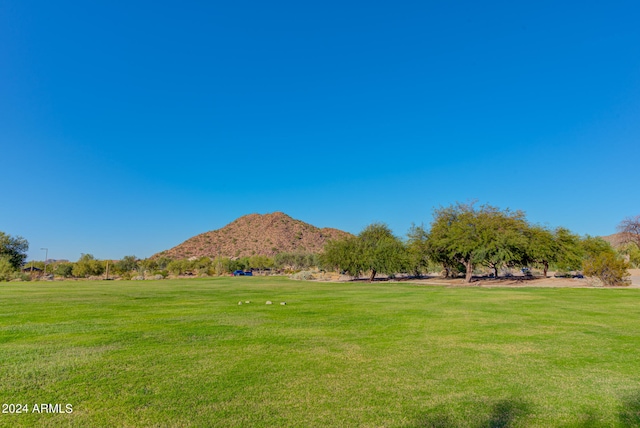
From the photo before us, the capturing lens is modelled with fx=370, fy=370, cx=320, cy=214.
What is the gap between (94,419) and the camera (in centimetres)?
508

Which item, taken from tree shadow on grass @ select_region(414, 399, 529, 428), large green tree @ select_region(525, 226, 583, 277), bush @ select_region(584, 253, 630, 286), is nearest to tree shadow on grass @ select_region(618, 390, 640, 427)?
tree shadow on grass @ select_region(414, 399, 529, 428)

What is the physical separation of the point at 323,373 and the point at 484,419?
3.02 meters

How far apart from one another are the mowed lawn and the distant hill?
127 metres

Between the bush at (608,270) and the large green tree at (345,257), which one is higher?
the large green tree at (345,257)

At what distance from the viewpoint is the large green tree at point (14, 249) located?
7625cm

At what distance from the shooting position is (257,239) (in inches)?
6186

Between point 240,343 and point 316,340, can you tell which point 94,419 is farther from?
point 316,340

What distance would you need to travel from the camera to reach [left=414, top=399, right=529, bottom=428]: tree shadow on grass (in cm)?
497

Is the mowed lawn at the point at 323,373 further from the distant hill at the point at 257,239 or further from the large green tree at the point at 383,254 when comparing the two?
the distant hill at the point at 257,239

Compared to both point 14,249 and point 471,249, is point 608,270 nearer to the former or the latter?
point 471,249

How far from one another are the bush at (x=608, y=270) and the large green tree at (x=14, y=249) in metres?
96.7

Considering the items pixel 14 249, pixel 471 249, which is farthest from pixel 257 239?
pixel 471 249

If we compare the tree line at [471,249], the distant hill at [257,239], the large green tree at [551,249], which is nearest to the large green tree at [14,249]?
the tree line at [471,249]

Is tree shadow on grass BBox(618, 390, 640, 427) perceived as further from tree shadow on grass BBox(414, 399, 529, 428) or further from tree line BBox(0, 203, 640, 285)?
tree line BBox(0, 203, 640, 285)
